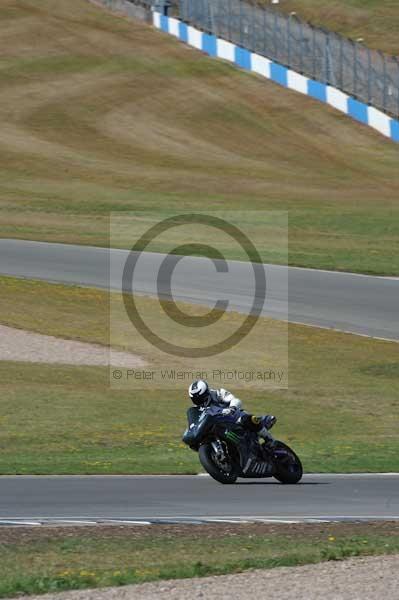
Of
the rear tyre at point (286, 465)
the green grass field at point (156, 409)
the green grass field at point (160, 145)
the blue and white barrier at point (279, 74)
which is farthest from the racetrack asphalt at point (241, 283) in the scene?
the blue and white barrier at point (279, 74)

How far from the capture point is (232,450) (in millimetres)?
16375

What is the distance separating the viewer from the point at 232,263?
114ft

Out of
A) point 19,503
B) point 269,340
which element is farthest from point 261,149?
point 19,503

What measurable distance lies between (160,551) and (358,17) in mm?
62738

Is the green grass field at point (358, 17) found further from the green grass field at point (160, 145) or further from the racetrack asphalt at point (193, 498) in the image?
the racetrack asphalt at point (193, 498)

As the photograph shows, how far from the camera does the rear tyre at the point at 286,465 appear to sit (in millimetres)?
16500

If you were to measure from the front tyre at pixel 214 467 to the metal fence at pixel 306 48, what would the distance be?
4007 cm

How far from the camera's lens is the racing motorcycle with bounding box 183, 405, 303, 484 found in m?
16.1

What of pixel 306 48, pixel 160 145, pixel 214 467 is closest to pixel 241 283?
pixel 214 467

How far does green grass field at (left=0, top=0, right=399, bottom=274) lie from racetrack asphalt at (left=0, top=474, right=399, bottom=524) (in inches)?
722

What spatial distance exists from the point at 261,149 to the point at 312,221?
1177 centimetres

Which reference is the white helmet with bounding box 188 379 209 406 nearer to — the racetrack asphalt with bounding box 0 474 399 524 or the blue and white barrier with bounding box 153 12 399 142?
the racetrack asphalt with bounding box 0 474 399 524

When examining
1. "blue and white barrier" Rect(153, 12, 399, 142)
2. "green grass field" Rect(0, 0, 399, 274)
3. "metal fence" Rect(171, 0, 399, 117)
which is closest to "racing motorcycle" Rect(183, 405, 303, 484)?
"green grass field" Rect(0, 0, 399, 274)

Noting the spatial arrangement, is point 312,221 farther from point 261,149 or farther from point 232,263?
point 261,149
